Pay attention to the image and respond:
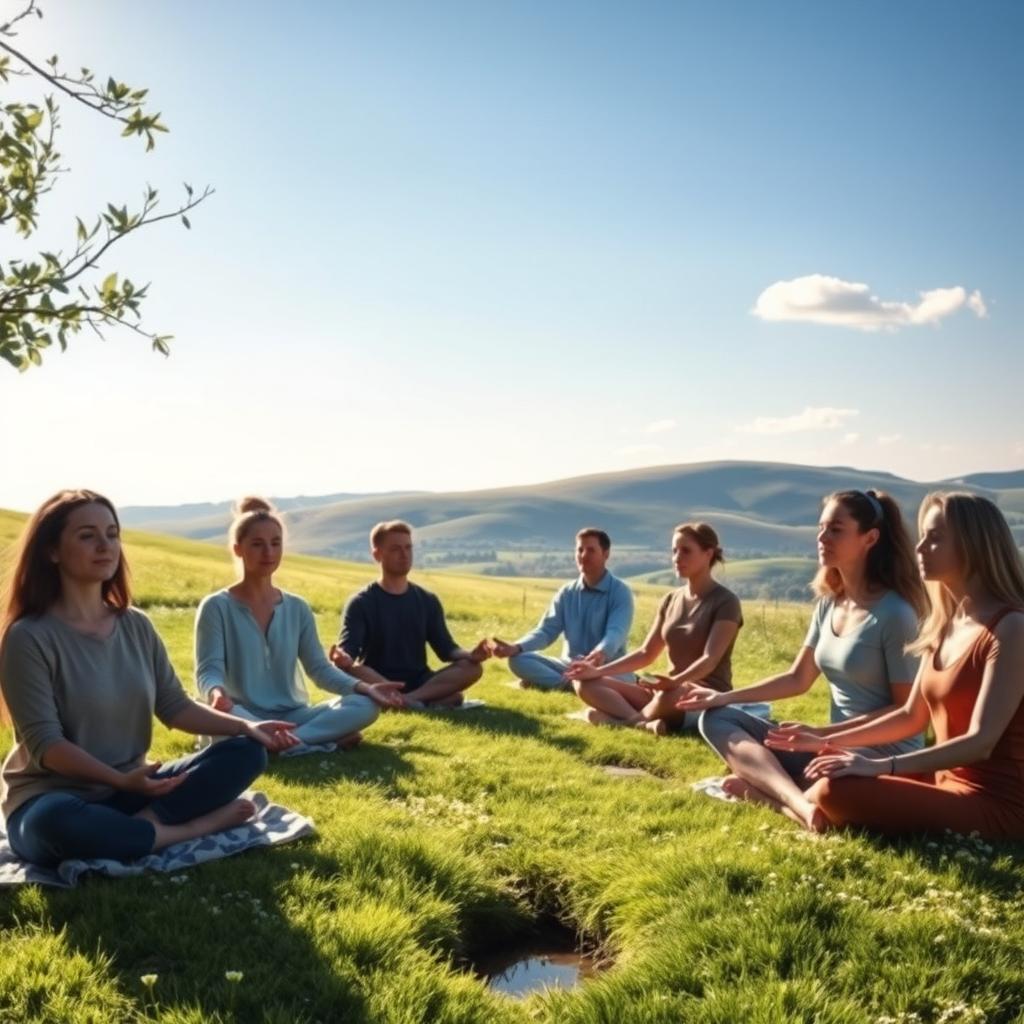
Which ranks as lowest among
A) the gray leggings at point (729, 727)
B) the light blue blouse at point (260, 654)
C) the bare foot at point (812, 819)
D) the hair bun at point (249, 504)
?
the bare foot at point (812, 819)

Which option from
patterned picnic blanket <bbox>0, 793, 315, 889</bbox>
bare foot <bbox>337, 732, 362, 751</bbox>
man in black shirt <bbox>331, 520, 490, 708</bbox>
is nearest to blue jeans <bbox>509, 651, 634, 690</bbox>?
man in black shirt <bbox>331, 520, 490, 708</bbox>

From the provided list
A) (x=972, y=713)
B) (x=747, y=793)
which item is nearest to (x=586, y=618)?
(x=747, y=793)

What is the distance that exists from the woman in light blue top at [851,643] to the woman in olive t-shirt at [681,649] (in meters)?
2.56

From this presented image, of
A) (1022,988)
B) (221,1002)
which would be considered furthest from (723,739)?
(221,1002)

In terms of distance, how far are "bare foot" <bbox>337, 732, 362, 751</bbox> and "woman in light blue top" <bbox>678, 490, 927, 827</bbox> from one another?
3.91 meters

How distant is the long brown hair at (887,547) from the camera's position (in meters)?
8.98

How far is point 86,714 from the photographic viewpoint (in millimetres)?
6977

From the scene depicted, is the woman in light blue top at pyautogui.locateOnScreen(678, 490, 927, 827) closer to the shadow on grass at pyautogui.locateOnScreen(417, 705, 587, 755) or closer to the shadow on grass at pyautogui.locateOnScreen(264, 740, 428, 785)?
the shadow on grass at pyautogui.locateOnScreen(417, 705, 587, 755)

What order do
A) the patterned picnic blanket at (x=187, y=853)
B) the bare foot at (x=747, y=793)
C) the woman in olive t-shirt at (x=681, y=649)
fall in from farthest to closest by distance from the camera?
the woman in olive t-shirt at (x=681, y=649) → the bare foot at (x=747, y=793) → the patterned picnic blanket at (x=187, y=853)

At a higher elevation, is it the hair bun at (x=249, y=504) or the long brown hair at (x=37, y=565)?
the hair bun at (x=249, y=504)

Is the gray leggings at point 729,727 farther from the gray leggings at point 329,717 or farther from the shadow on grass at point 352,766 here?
the gray leggings at point 329,717

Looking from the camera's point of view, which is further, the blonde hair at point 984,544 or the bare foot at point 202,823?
the blonde hair at point 984,544

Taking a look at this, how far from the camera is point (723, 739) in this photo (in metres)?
9.30

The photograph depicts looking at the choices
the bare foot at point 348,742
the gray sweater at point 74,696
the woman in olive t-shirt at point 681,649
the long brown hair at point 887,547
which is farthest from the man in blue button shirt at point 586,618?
the gray sweater at point 74,696
